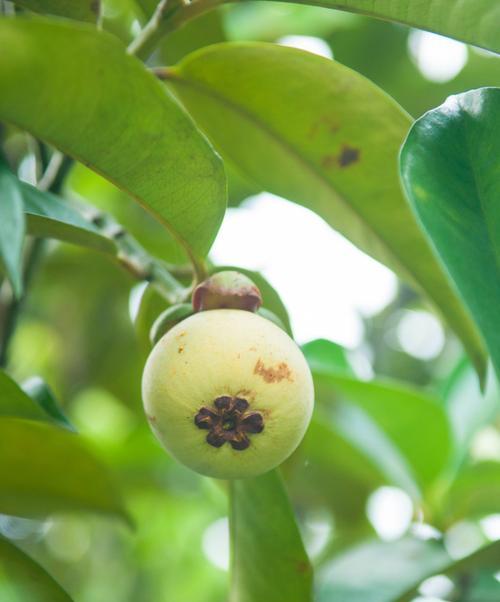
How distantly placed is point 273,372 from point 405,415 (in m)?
0.87

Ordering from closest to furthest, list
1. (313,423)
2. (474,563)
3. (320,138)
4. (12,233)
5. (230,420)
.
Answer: (12,233)
(230,420)
(320,138)
(474,563)
(313,423)

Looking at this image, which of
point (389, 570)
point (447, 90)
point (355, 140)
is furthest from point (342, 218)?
point (447, 90)

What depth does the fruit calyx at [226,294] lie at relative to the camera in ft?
3.14

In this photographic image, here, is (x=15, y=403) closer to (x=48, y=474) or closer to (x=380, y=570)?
(x=48, y=474)

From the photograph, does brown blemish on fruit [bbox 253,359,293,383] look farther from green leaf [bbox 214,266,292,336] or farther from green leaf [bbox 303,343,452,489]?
green leaf [bbox 303,343,452,489]

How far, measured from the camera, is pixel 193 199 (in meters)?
0.91

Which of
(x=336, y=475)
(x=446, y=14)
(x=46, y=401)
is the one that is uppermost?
(x=446, y=14)

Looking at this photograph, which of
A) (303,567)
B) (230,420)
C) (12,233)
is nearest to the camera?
(12,233)

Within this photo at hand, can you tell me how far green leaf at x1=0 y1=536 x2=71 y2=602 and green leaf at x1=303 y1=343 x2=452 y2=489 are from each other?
0.69 m

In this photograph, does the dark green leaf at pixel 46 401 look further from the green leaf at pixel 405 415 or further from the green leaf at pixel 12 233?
the green leaf at pixel 405 415

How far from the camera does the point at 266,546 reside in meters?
1.11

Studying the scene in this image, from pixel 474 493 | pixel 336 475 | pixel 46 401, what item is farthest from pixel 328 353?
pixel 46 401

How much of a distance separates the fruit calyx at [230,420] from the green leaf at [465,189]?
0.75ft

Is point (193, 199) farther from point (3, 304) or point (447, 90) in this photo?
point (447, 90)
